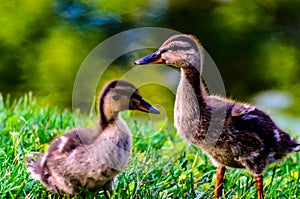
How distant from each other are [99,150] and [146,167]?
0.64 m

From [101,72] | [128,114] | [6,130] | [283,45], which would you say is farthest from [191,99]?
[283,45]

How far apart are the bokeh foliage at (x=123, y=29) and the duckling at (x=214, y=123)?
403 centimetres

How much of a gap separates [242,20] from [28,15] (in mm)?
2508

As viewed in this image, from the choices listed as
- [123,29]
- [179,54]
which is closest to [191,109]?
[179,54]

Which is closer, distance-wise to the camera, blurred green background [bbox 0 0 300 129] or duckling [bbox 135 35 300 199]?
duckling [bbox 135 35 300 199]

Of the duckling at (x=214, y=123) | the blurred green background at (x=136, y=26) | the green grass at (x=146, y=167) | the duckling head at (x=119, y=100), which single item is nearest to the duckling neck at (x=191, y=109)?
the duckling at (x=214, y=123)

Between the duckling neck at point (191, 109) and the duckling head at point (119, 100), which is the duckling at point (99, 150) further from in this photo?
the duckling neck at point (191, 109)

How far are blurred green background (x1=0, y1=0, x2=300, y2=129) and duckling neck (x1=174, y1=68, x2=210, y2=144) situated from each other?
398 cm

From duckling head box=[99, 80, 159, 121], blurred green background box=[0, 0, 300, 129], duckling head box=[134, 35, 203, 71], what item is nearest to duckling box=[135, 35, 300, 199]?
duckling head box=[134, 35, 203, 71]

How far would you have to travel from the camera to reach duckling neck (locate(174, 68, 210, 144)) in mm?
3072

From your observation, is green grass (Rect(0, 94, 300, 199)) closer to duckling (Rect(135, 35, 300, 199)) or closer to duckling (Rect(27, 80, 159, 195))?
duckling (Rect(27, 80, 159, 195))

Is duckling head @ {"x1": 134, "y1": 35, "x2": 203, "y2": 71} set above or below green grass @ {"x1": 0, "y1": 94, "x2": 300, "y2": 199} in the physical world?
above

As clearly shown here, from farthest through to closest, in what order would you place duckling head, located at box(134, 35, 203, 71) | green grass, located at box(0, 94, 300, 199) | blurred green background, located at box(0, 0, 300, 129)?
blurred green background, located at box(0, 0, 300, 129)
green grass, located at box(0, 94, 300, 199)
duckling head, located at box(134, 35, 203, 71)

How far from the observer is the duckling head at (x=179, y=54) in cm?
303
